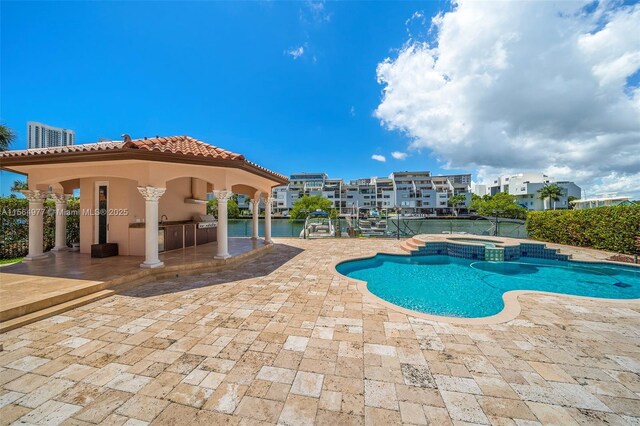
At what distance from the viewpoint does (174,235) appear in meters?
9.07

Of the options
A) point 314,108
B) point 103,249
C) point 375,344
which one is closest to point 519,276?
point 375,344

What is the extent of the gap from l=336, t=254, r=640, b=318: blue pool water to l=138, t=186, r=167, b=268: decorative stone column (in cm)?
563

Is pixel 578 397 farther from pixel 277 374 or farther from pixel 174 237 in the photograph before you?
pixel 174 237

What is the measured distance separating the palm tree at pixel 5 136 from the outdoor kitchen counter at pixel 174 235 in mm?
10747

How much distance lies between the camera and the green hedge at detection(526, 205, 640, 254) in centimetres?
949

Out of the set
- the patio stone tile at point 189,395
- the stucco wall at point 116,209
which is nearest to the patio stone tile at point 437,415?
the patio stone tile at point 189,395

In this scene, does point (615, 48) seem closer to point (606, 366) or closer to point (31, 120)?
point (606, 366)

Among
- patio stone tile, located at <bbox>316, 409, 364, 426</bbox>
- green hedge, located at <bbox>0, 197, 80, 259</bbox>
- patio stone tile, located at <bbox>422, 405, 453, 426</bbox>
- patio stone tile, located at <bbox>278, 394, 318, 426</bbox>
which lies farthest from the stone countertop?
patio stone tile, located at <bbox>422, 405, 453, 426</bbox>

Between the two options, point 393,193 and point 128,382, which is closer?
point 128,382

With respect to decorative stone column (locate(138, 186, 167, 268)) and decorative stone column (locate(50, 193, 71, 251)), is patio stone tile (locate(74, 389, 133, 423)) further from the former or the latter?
decorative stone column (locate(50, 193, 71, 251))

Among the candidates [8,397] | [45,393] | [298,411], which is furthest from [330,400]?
[8,397]

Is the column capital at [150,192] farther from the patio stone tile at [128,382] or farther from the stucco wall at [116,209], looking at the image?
the patio stone tile at [128,382]

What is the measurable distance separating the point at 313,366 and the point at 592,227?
15.2 meters

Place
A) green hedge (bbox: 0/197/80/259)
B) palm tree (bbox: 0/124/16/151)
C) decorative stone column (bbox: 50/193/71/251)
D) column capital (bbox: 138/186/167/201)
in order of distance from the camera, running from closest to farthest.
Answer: column capital (bbox: 138/186/167/201), green hedge (bbox: 0/197/80/259), decorative stone column (bbox: 50/193/71/251), palm tree (bbox: 0/124/16/151)
